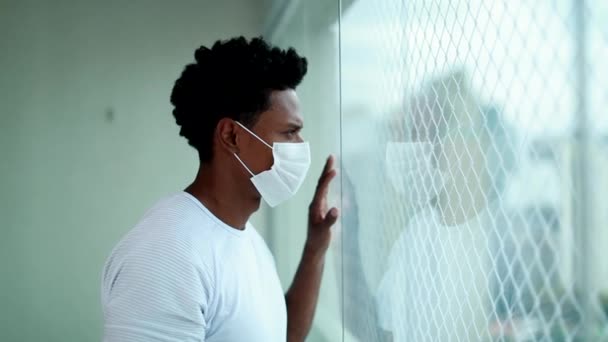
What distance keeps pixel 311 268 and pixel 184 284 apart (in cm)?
47

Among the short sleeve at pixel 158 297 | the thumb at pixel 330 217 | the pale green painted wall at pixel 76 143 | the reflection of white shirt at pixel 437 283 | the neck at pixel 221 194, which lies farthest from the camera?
the pale green painted wall at pixel 76 143

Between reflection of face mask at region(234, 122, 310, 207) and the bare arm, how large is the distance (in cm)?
13

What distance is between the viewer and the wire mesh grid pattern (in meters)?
0.55

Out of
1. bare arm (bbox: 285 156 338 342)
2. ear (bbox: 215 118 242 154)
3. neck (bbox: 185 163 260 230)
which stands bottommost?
bare arm (bbox: 285 156 338 342)

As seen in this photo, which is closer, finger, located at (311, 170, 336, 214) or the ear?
the ear

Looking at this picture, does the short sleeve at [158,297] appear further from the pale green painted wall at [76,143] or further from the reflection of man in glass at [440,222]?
the pale green painted wall at [76,143]

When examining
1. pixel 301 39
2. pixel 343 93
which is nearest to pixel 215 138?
pixel 343 93

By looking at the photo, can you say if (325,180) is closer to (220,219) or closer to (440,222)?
(220,219)

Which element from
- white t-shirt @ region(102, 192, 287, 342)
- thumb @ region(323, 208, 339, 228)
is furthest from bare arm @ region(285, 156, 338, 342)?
white t-shirt @ region(102, 192, 287, 342)

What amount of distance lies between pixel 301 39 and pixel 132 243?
1344 millimetres

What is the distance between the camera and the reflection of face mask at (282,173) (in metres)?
1.10

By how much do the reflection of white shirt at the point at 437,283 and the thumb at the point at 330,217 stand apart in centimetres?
19

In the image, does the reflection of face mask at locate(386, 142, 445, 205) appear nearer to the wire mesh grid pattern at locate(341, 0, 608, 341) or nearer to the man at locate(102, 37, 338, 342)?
the wire mesh grid pattern at locate(341, 0, 608, 341)

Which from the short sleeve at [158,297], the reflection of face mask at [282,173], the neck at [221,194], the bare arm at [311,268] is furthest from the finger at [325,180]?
the short sleeve at [158,297]
